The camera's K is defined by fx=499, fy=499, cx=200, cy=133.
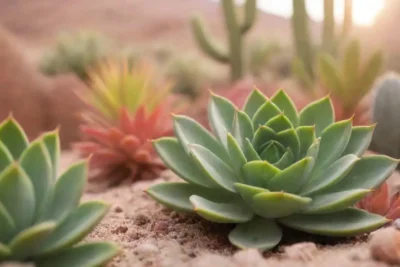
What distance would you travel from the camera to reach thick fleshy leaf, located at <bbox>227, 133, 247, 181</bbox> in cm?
126

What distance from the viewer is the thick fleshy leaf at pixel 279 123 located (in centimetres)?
131

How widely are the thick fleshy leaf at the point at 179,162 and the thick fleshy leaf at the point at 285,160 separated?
6.7 inches

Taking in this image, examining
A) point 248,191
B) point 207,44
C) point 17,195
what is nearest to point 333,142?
point 248,191

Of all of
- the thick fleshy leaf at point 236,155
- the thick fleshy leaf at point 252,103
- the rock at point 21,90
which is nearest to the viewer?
the thick fleshy leaf at point 236,155

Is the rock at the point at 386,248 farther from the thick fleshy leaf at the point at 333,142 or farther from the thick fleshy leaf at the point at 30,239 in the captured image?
the thick fleshy leaf at the point at 30,239

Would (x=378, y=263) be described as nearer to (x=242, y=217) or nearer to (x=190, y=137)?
(x=242, y=217)

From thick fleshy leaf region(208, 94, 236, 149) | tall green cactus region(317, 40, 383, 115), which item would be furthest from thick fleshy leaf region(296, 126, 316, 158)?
tall green cactus region(317, 40, 383, 115)

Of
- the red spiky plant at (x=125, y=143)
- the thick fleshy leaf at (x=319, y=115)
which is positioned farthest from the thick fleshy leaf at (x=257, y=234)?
the red spiky plant at (x=125, y=143)

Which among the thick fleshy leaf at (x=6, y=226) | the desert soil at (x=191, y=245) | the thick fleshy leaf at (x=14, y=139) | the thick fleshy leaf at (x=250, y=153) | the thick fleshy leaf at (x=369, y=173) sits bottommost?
the desert soil at (x=191, y=245)

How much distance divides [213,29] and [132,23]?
1508 mm

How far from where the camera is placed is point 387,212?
1.42m

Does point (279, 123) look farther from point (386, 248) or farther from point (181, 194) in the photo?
point (386, 248)

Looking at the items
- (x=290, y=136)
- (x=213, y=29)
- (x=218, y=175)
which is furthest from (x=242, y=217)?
(x=213, y=29)

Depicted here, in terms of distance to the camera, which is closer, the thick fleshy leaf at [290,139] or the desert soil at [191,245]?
the desert soil at [191,245]
